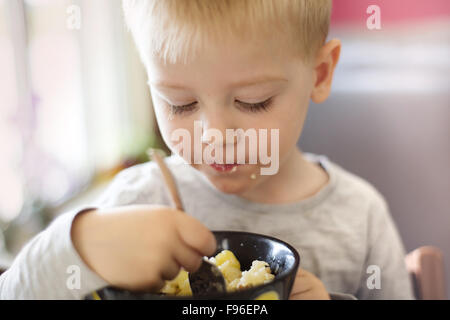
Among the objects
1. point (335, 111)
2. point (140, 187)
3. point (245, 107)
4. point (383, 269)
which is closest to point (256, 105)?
point (245, 107)

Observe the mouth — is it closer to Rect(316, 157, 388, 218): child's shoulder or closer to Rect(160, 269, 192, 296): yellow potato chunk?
Rect(160, 269, 192, 296): yellow potato chunk

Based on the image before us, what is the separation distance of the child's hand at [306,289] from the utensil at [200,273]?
0.10 m

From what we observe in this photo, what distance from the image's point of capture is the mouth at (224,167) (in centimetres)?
55

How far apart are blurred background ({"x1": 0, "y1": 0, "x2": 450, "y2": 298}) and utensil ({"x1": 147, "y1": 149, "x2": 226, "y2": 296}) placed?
0.70 m

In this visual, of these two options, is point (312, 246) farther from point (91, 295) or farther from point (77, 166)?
point (77, 166)

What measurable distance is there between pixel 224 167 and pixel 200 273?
0.15 m

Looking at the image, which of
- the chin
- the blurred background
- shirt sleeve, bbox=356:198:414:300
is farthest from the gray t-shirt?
the blurred background

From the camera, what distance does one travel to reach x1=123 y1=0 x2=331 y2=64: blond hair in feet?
1.54

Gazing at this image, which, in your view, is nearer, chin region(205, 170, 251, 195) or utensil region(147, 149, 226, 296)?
utensil region(147, 149, 226, 296)

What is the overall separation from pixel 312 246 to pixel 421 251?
187mm

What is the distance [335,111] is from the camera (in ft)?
4.16

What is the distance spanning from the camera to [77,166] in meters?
1.49

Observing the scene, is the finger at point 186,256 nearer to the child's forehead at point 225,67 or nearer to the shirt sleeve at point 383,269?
the child's forehead at point 225,67

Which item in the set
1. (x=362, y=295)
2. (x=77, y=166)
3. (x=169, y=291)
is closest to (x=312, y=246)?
(x=362, y=295)
